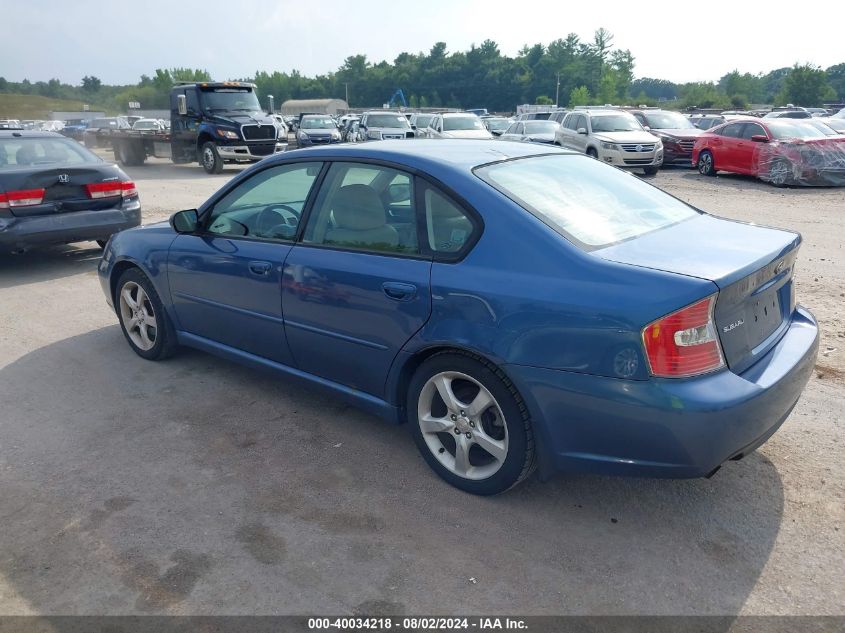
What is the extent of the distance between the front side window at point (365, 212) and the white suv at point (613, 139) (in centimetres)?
1421

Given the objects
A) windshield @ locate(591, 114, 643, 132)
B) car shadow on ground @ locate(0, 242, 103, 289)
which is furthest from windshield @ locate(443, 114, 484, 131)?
car shadow on ground @ locate(0, 242, 103, 289)

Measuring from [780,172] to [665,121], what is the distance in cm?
750

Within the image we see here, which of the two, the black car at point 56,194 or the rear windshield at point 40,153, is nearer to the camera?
the black car at point 56,194

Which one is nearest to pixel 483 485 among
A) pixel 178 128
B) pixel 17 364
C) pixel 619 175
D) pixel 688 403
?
pixel 688 403

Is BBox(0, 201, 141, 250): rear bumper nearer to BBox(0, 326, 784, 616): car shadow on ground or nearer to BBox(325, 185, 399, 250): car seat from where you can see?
BBox(0, 326, 784, 616): car shadow on ground

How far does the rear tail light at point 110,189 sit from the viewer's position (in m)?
8.10

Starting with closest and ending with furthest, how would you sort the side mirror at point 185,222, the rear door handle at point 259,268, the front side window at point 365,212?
the front side window at point 365,212 → the rear door handle at point 259,268 → the side mirror at point 185,222

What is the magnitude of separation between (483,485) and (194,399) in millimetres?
2182

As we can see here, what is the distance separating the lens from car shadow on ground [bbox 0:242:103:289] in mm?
7902

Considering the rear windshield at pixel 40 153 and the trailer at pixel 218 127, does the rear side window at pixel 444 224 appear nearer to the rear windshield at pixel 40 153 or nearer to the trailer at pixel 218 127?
the rear windshield at pixel 40 153

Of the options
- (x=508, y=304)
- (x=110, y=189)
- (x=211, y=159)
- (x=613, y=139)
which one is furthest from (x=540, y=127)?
(x=508, y=304)

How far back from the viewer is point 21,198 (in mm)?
7539

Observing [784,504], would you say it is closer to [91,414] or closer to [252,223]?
[252,223]

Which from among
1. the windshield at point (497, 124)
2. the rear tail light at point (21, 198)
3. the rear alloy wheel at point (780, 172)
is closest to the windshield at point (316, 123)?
the windshield at point (497, 124)
